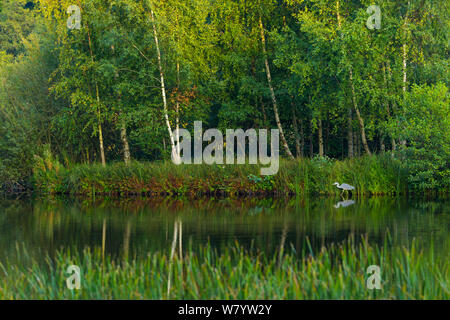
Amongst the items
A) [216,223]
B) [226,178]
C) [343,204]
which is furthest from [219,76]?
[216,223]

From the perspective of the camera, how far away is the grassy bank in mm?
23750

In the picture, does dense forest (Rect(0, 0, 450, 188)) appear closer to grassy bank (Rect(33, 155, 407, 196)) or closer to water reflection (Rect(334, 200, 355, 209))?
grassy bank (Rect(33, 155, 407, 196))

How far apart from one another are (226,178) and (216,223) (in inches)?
323

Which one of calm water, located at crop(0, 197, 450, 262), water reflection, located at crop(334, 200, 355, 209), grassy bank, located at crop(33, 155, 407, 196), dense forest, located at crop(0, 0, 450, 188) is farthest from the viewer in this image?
dense forest, located at crop(0, 0, 450, 188)

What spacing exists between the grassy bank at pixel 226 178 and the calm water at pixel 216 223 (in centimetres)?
151

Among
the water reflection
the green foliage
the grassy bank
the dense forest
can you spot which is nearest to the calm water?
the water reflection

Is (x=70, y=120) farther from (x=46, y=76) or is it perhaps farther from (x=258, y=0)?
(x=258, y=0)

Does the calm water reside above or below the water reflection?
above

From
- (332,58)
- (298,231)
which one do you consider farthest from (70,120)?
(298,231)

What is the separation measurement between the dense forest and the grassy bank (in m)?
1.17

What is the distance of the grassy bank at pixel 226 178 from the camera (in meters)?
23.8

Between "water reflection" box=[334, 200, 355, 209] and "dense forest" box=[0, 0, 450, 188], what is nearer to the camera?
"water reflection" box=[334, 200, 355, 209]

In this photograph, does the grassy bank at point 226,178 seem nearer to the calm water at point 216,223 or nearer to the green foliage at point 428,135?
the green foliage at point 428,135

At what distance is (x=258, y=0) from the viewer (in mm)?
28234
